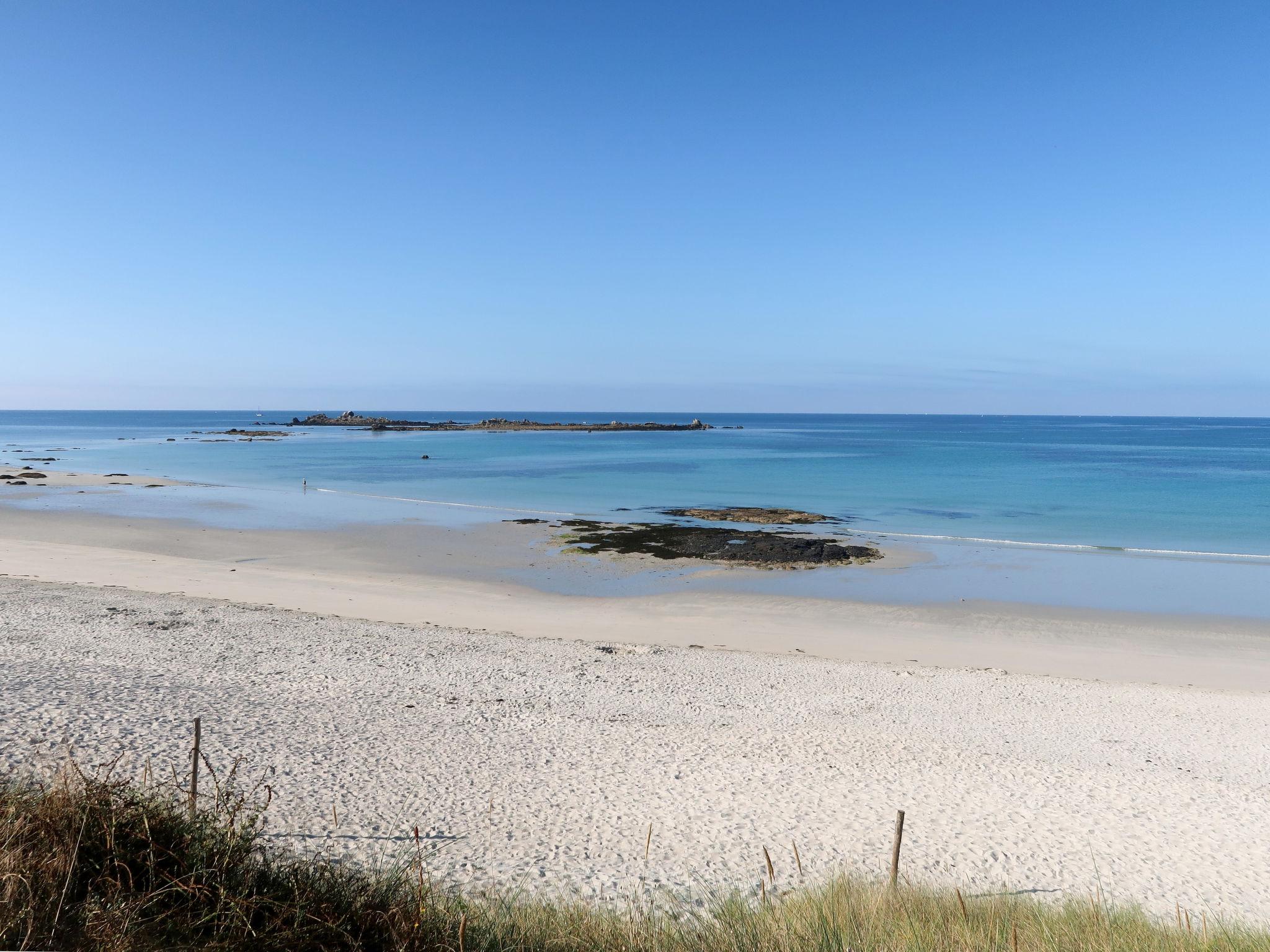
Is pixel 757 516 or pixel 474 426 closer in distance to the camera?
pixel 757 516

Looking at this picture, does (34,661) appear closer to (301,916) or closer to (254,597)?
(254,597)

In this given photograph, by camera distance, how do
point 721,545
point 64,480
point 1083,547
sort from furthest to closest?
point 64,480
point 1083,547
point 721,545

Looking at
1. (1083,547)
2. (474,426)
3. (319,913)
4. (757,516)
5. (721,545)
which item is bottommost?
(1083,547)

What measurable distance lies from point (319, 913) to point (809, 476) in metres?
57.1

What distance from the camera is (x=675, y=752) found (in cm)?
1097

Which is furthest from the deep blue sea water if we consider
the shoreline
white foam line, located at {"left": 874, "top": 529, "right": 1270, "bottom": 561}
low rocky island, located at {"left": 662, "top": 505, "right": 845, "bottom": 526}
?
the shoreline

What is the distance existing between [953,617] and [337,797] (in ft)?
51.1

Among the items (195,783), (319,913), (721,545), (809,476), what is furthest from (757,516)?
(319,913)

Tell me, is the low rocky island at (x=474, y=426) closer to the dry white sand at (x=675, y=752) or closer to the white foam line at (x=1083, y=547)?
the white foam line at (x=1083, y=547)

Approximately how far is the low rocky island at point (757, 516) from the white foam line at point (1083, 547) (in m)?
4.10

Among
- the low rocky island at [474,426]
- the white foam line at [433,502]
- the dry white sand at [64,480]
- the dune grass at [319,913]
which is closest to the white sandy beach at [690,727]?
the dune grass at [319,913]

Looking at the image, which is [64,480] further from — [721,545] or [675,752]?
[675,752]

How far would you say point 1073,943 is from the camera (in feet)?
18.9

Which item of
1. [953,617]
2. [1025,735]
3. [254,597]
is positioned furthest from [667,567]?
[1025,735]
